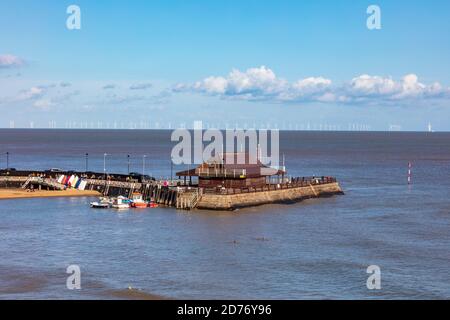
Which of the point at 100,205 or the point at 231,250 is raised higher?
the point at 100,205

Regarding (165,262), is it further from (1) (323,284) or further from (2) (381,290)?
(2) (381,290)

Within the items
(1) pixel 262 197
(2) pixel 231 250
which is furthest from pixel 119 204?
(2) pixel 231 250

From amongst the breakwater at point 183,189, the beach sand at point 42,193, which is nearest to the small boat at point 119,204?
the breakwater at point 183,189

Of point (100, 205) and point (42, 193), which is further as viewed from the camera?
point (42, 193)
